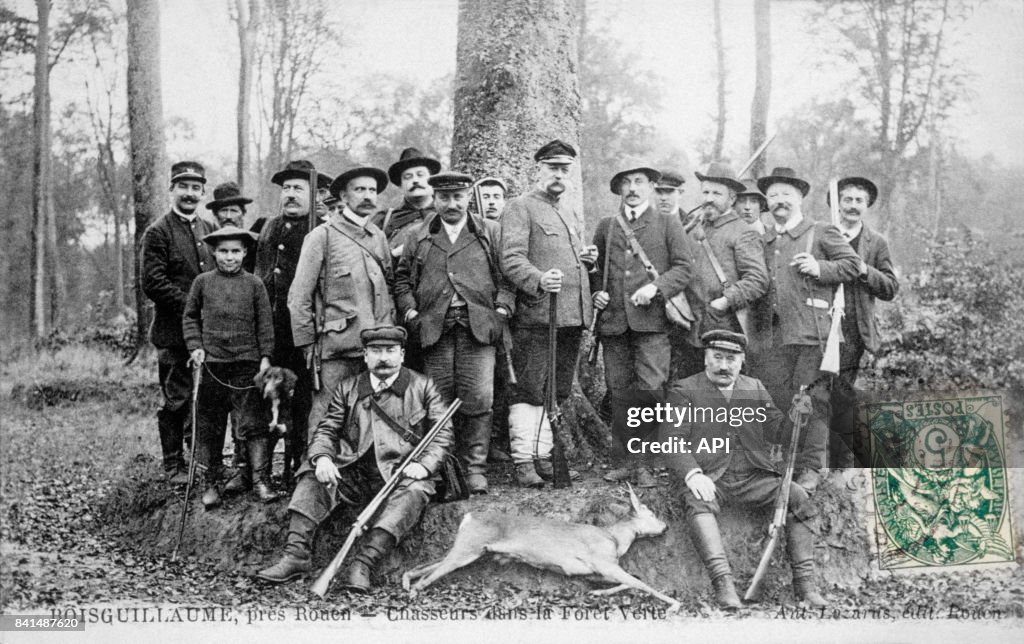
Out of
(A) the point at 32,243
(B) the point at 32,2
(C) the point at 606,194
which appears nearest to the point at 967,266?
(C) the point at 606,194

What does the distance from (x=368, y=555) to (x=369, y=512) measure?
243mm

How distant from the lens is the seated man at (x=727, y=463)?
4.64 m

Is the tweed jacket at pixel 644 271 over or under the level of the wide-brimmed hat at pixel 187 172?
under

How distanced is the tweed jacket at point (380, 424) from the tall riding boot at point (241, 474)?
0.74 meters

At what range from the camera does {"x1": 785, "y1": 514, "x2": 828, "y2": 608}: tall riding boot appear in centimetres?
468

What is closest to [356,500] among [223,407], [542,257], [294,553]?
[294,553]

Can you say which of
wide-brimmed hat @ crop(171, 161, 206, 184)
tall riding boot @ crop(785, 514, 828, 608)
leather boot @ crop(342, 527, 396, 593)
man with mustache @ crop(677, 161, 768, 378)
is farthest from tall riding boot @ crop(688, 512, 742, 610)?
wide-brimmed hat @ crop(171, 161, 206, 184)

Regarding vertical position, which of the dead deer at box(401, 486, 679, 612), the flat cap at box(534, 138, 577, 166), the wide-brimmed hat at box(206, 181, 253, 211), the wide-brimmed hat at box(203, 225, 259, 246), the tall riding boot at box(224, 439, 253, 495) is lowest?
the dead deer at box(401, 486, 679, 612)

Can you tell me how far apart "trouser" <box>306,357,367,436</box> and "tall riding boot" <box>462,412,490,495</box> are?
75cm

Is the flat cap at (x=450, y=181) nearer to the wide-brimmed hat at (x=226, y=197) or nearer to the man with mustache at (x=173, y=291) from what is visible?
the wide-brimmed hat at (x=226, y=197)

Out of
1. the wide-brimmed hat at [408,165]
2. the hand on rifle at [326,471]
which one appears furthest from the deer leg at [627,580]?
the wide-brimmed hat at [408,165]

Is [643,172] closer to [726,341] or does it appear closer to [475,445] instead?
[726,341]

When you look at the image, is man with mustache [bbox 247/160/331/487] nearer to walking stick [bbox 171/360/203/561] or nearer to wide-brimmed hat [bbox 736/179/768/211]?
walking stick [bbox 171/360/203/561]

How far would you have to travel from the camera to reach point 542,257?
512cm
